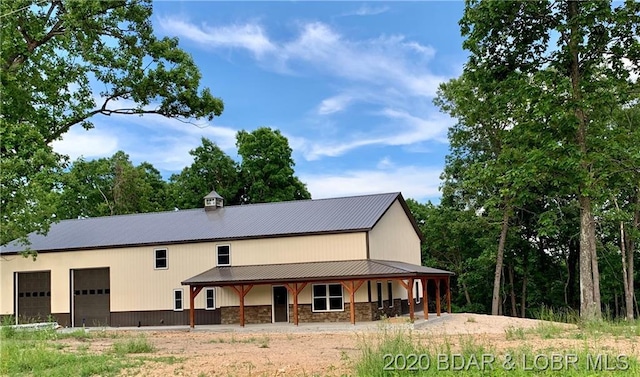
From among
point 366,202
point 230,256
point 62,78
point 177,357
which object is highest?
point 62,78

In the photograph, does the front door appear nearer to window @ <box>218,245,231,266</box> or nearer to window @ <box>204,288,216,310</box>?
window @ <box>218,245,231,266</box>

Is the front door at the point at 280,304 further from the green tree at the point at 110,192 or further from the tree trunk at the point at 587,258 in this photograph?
the green tree at the point at 110,192

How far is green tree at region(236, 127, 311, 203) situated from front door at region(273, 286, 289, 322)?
21395 millimetres

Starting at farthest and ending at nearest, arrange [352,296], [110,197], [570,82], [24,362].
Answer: [110,197]
[352,296]
[570,82]
[24,362]

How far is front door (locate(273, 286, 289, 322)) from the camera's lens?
2711cm

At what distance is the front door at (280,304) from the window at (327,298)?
1472mm

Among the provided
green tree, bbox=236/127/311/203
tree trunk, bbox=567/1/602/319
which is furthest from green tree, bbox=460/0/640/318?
green tree, bbox=236/127/311/203

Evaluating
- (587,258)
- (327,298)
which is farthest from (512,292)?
(587,258)

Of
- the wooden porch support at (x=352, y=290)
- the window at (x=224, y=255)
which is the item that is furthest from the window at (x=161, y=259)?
the wooden porch support at (x=352, y=290)

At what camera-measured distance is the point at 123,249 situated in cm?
3008

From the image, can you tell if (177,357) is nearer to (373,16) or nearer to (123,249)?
(373,16)

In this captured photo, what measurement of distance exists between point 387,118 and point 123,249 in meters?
14.6

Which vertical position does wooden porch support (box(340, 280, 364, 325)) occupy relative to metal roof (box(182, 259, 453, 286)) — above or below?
below

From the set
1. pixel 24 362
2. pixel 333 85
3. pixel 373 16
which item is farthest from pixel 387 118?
pixel 24 362
